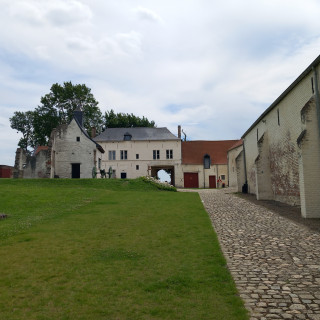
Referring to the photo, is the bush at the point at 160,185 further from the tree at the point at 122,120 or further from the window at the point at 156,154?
the tree at the point at 122,120

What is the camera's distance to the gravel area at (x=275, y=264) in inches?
153

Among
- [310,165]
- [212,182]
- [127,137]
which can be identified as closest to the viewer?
[310,165]

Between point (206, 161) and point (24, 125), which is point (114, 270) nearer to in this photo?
point (206, 161)

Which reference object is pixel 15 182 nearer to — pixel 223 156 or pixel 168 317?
pixel 168 317

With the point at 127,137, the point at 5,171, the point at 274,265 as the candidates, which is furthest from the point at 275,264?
the point at 5,171

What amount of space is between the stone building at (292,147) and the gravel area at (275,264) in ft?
5.56

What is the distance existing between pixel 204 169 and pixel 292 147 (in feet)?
99.1

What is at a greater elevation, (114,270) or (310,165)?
(310,165)

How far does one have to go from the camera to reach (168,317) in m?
3.58

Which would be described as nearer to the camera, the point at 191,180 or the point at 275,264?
the point at 275,264

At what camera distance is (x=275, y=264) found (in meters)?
5.64

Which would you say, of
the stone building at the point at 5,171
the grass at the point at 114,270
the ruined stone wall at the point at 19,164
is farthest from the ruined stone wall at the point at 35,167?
the grass at the point at 114,270

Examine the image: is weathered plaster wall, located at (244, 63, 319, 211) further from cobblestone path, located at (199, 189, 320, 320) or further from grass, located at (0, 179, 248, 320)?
grass, located at (0, 179, 248, 320)

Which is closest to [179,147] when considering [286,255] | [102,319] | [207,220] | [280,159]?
[280,159]
